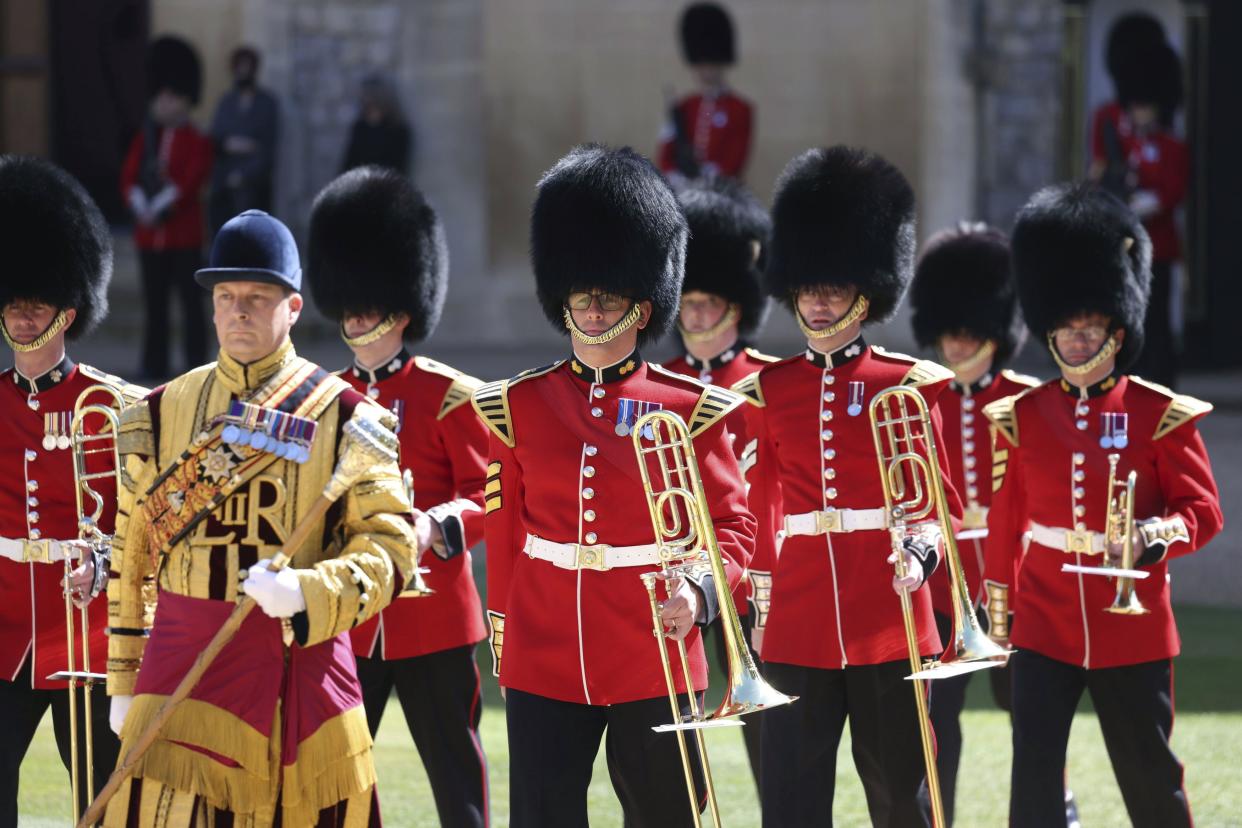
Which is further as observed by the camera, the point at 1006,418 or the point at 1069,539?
the point at 1006,418

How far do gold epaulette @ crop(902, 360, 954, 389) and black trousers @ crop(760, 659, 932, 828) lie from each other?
1.99ft

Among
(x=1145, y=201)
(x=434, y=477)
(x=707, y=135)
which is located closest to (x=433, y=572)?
(x=434, y=477)

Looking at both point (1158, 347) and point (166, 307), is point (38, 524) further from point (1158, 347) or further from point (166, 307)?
point (166, 307)

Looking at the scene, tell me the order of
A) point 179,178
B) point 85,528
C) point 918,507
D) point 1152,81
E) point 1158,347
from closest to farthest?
point 85,528
point 918,507
point 1158,347
point 1152,81
point 179,178

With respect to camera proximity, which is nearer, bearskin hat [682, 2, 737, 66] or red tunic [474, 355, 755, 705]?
red tunic [474, 355, 755, 705]

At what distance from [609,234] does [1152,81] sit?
22.7ft

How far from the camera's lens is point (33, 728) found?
17.1 feet

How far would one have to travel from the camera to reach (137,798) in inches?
159

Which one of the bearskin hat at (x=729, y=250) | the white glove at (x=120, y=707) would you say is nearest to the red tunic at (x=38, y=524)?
the white glove at (x=120, y=707)

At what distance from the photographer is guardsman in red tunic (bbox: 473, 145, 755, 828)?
4613 mm

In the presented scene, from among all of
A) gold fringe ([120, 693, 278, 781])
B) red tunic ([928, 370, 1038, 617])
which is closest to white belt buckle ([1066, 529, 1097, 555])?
red tunic ([928, 370, 1038, 617])

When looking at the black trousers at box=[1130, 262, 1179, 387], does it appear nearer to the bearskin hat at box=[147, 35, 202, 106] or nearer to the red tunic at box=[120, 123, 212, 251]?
the red tunic at box=[120, 123, 212, 251]

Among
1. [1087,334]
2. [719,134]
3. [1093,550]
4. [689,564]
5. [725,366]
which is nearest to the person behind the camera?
[689,564]

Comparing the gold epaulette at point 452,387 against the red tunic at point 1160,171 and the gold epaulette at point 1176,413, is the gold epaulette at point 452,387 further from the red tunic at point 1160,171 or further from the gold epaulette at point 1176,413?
the red tunic at point 1160,171
